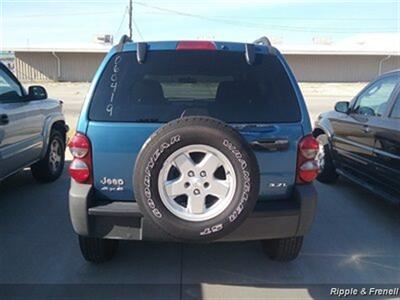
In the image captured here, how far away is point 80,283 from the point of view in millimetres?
3492

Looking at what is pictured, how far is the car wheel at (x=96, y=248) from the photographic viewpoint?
361cm

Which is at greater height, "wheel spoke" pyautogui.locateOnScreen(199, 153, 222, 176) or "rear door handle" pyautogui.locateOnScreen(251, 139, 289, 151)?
"rear door handle" pyautogui.locateOnScreen(251, 139, 289, 151)

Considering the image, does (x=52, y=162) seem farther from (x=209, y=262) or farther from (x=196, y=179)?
(x=196, y=179)

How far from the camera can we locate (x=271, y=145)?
3.20 meters

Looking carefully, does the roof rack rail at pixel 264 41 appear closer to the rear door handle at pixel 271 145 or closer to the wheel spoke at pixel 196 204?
the rear door handle at pixel 271 145

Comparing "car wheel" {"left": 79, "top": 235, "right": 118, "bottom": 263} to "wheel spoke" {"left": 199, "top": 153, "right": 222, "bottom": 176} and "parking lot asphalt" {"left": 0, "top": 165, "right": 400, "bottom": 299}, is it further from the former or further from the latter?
"wheel spoke" {"left": 199, "top": 153, "right": 222, "bottom": 176}

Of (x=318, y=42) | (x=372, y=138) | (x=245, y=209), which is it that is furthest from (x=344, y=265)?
(x=318, y=42)

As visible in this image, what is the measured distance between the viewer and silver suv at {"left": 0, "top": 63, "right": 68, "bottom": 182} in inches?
199

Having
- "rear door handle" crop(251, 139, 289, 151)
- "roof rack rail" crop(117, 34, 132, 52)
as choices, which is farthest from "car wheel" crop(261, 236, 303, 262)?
"roof rack rail" crop(117, 34, 132, 52)

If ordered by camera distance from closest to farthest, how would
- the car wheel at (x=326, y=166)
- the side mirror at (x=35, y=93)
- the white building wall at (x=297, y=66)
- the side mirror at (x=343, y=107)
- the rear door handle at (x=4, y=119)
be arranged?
the rear door handle at (x=4, y=119) < the side mirror at (x=35, y=93) < the side mirror at (x=343, y=107) < the car wheel at (x=326, y=166) < the white building wall at (x=297, y=66)

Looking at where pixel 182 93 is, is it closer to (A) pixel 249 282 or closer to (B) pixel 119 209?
(B) pixel 119 209

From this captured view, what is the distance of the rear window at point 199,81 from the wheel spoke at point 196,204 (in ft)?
2.13

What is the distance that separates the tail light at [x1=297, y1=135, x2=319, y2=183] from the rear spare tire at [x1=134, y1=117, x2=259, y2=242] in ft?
1.79

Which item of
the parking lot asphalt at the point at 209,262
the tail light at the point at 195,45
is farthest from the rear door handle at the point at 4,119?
the tail light at the point at 195,45
